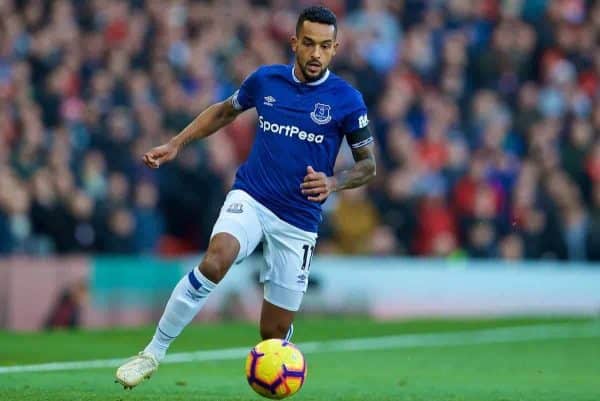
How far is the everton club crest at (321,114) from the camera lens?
10.7 meters

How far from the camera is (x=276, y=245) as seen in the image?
35.7 ft

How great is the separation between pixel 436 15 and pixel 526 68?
5.58 feet

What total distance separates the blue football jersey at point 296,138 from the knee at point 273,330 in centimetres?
75

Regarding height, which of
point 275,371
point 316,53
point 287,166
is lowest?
point 275,371

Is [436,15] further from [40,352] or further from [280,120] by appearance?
[280,120]

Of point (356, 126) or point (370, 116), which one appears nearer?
point (356, 126)

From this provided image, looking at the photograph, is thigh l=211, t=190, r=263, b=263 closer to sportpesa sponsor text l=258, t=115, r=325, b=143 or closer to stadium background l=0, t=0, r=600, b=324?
sportpesa sponsor text l=258, t=115, r=325, b=143

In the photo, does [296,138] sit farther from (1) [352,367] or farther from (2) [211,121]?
(1) [352,367]

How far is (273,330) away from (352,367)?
3952 millimetres

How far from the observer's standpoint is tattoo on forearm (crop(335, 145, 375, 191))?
1056 centimetres

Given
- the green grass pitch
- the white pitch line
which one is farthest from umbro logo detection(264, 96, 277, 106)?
the white pitch line

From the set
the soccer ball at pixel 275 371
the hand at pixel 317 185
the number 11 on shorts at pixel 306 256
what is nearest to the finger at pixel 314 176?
the hand at pixel 317 185

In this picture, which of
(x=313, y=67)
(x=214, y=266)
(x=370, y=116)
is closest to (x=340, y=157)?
(x=370, y=116)

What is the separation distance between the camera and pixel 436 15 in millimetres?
24875
